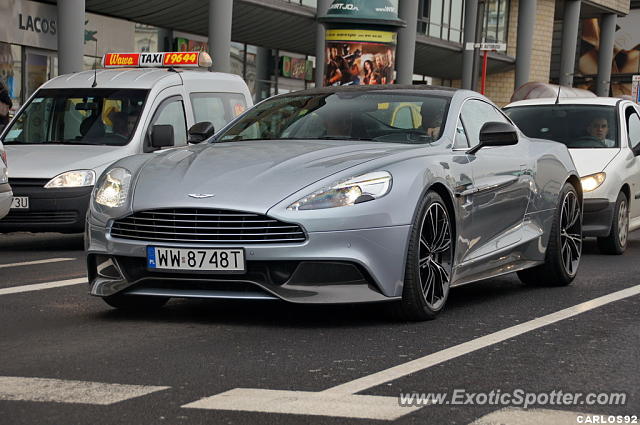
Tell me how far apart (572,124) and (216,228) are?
806cm

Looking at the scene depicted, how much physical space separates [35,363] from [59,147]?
23.7 feet

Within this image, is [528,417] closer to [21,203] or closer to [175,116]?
[21,203]

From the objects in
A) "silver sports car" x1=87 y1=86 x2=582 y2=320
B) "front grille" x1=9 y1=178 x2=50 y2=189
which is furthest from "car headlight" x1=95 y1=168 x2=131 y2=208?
"front grille" x1=9 y1=178 x2=50 y2=189

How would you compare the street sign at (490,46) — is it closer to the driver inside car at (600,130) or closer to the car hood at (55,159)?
the driver inside car at (600,130)

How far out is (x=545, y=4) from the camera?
54906 millimetres

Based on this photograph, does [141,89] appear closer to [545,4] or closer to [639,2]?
[545,4]

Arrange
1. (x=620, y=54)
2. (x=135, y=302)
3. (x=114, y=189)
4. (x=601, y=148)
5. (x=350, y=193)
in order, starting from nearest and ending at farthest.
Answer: (x=350, y=193), (x=114, y=189), (x=135, y=302), (x=601, y=148), (x=620, y=54)

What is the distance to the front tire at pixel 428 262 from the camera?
687cm

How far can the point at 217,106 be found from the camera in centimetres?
1416

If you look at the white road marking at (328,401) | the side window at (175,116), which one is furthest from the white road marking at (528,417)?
the side window at (175,116)

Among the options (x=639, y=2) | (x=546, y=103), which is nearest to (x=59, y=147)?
(x=546, y=103)

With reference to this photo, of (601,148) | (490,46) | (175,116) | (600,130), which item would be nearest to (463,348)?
(601,148)

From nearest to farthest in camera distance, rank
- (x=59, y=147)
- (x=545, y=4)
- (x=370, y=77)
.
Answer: (x=59, y=147) < (x=370, y=77) < (x=545, y=4)

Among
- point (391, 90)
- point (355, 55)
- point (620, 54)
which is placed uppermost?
point (620, 54)
